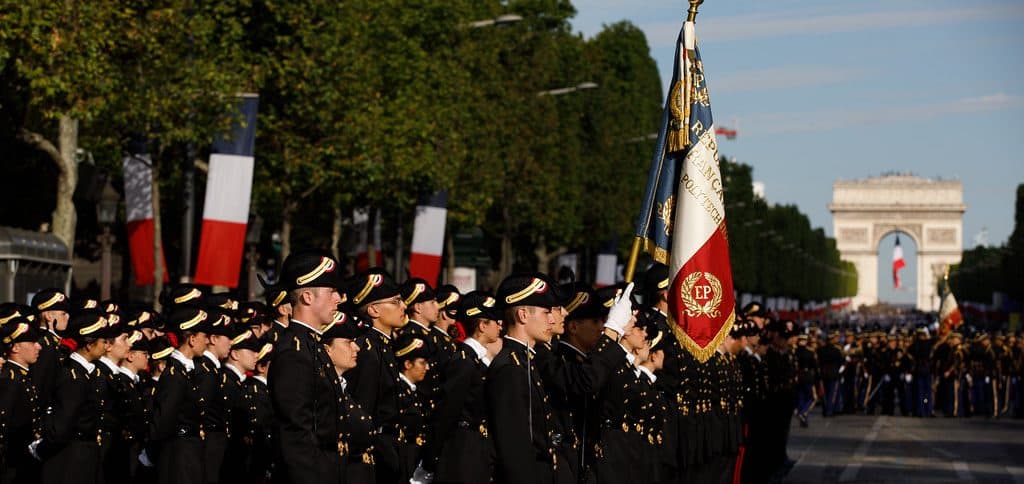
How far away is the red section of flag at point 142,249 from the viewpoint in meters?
26.1

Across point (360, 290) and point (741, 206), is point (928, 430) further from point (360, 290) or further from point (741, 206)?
point (741, 206)

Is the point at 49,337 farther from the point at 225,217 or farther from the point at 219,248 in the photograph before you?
the point at 225,217

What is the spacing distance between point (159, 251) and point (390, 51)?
11.3 meters

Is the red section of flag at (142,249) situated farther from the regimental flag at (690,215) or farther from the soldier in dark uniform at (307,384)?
the soldier in dark uniform at (307,384)

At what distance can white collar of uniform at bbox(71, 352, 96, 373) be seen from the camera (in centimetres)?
1335

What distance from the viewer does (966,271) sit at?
17700 centimetres

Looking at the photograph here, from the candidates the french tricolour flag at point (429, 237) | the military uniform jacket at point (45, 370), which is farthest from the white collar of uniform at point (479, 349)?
the french tricolour flag at point (429, 237)

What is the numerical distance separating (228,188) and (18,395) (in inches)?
505

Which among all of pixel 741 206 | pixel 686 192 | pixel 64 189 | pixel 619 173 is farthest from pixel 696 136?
pixel 741 206

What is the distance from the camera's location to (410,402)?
464 inches

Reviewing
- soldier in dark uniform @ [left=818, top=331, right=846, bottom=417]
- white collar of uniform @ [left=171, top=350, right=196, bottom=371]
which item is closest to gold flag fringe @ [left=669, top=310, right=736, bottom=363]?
white collar of uniform @ [left=171, top=350, right=196, bottom=371]

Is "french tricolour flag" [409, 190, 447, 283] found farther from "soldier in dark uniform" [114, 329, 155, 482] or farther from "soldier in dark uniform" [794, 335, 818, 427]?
"soldier in dark uniform" [114, 329, 155, 482]

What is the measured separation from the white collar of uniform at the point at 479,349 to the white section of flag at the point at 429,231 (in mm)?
27126

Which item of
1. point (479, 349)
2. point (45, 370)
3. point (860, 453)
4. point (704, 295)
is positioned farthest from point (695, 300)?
point (860, 453)
